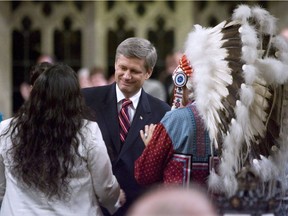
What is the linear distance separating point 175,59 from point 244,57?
6669 mm

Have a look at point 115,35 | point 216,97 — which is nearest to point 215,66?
point 216,97

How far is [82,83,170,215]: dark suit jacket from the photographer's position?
22.4ft

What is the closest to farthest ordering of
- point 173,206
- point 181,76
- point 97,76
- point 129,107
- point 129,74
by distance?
1. point 173,206
2. point 181,76
3. point 129,74
4. point 129,107
5. point 97,76

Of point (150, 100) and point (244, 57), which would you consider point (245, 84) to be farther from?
point (150, 100)

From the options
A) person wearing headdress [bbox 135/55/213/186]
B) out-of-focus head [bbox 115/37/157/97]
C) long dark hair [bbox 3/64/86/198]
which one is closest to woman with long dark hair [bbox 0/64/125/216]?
long dark hair [bbox 3/64/86/198]

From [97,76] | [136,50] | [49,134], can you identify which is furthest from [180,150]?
[97,76]

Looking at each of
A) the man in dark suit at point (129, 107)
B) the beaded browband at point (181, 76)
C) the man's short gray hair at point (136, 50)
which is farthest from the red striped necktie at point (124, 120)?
the beaded browband at point (181, 76)

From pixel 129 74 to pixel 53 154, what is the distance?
1164mm

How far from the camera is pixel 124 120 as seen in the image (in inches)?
277

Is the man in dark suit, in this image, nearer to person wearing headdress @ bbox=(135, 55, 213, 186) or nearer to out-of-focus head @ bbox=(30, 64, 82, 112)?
person wearing headdress @ bbox=(135, 55, 213, 186)

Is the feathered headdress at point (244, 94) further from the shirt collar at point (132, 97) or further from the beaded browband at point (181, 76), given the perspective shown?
the shirt collar at point (132, 97)

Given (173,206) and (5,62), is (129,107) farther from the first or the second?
(5,62)

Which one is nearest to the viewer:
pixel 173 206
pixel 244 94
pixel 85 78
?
pixel 173 206

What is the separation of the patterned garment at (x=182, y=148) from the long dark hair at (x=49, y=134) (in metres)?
0.45
